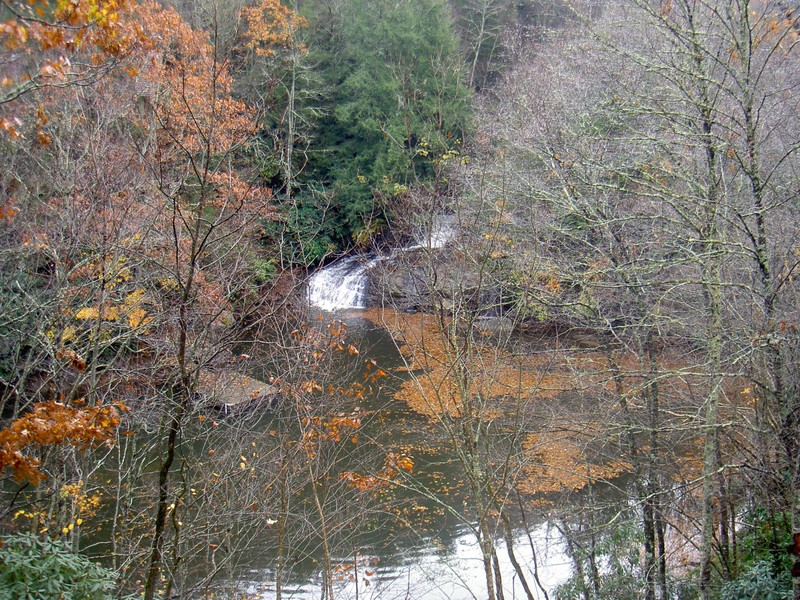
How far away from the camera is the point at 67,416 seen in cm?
410

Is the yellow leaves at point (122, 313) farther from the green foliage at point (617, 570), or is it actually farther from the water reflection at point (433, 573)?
the green foliage at point (617, 570)

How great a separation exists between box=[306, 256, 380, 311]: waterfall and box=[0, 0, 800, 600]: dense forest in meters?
6.59

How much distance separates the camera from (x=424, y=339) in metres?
9.54

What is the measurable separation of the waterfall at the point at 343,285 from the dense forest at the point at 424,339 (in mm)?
6593

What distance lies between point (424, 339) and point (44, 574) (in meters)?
6.12

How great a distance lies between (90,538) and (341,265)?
45.1 ft

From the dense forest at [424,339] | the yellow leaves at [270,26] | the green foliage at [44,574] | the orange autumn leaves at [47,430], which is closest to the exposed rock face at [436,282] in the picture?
the dense forest at [424,339]

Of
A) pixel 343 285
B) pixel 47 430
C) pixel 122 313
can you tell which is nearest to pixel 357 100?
pixel 343 285

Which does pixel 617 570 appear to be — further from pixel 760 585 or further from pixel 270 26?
Answer: pixel 270 26

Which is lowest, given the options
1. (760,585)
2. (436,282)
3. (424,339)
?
(760,585)

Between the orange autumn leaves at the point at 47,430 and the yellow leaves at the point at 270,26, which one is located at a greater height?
the yellow leaves at the point at 270,26

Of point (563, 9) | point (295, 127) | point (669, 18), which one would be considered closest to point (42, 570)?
point (669, 18)

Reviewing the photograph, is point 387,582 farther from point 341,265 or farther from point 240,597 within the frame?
point 341,265

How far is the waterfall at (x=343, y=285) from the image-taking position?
2027 cm
